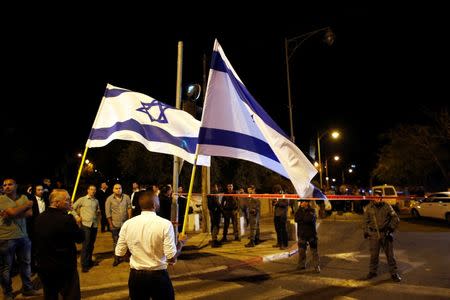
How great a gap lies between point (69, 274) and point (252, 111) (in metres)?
3.86

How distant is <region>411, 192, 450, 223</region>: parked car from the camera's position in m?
19.6

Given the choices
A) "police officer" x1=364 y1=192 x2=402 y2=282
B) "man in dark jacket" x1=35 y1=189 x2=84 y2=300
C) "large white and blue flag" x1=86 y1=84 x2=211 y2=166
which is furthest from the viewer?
"police officer" x1=364 y1=192 x2=402 y2=282

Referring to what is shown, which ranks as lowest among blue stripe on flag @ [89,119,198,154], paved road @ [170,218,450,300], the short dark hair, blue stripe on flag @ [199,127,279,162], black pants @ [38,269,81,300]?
paved road @ [170,218,450,300]

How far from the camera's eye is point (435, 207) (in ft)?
67.6

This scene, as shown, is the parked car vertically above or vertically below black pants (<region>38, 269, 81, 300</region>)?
above

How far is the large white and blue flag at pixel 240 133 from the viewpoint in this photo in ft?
20.3

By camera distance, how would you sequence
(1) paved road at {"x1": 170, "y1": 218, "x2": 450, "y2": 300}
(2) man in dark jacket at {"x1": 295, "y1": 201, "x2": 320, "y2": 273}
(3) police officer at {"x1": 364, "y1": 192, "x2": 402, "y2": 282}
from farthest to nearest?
(2) man in dark jacket at {"x1": 295, "y1": 201, "x2": 320, "y2": 273}, (3) police officer at {"x1": 364, "y1": 192, "x2": 402, "y2": 282}, (1) paved road at {"x1": 170, "y1": 218, "x2": 450, "y2": 300}

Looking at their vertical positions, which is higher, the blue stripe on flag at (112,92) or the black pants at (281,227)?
the blue stripe on flag at (112,92)

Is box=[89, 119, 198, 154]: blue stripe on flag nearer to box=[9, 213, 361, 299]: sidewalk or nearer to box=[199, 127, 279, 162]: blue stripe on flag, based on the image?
box=[199, 127, 279, 162]: blue stripe on flag

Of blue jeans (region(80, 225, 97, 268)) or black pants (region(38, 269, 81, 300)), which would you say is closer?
black pants (region(38, 269, 81, 300))

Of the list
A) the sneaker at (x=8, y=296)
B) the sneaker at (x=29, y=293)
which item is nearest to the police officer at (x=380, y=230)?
the sneaker at (x=29, y=293)

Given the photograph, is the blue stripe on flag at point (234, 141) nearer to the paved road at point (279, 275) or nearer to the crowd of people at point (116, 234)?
the crowd of people at point (116, 234)

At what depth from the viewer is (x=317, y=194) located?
6.13 metres

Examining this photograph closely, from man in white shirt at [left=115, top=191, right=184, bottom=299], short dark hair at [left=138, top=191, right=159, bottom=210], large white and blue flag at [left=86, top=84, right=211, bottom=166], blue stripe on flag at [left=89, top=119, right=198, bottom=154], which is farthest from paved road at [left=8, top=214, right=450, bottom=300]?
short dark hair at [left=138, top=191, right=159, bottom=210]
